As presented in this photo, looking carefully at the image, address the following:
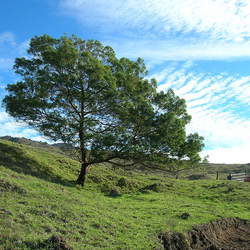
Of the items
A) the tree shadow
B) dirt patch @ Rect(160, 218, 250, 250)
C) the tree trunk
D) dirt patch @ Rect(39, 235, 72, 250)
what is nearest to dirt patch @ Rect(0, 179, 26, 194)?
dirt patch @ Rect(39, 235, 72, 250)

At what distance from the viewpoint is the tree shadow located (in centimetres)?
2177

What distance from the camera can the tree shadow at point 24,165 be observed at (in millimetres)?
21766

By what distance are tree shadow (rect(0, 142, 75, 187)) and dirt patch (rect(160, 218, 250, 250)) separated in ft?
42.1

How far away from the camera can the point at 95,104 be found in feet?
81.3

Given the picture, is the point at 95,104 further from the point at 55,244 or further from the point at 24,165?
the point at 55,244

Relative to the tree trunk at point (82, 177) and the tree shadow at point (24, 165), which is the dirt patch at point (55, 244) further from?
the tree trunk at point (82, 177)

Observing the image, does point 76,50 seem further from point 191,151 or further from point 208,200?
point 208,200

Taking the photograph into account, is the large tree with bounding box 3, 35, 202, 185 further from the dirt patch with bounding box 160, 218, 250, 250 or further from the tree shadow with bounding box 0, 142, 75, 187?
the dirt patch with bounding box 160, 218, 250, 250

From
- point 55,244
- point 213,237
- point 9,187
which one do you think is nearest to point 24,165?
point 9,187

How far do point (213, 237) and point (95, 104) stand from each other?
15.2 metres

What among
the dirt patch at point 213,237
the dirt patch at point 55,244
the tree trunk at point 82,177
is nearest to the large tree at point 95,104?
the tree trunk at point 82,177

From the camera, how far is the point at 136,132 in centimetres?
2553

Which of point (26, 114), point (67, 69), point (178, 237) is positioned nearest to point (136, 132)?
point (67, 69)

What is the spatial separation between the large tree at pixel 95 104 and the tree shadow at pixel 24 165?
301 centimetres
